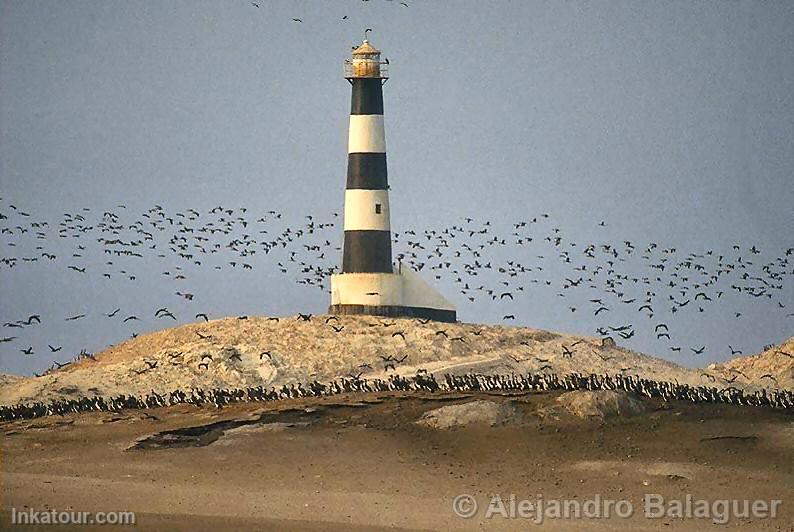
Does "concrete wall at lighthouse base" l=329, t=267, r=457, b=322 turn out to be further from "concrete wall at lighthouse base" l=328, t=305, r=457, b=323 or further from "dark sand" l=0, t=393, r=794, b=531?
"dark sand" l=0, t=393, r=794, b=531

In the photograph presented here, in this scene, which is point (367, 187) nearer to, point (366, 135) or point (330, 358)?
point (366, 135)

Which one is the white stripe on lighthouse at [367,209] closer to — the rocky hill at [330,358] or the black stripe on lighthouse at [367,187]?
the black stripe on lighthouse at [367,187]

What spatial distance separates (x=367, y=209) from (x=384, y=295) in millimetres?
3234

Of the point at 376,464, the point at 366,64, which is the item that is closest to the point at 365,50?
the point at 366,64

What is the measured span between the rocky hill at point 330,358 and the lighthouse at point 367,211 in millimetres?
1307

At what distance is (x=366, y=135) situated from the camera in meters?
62.4

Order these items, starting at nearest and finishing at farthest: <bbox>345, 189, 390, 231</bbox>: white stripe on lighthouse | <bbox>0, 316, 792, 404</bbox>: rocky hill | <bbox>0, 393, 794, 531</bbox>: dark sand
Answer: <bbox>0, 393, 794, 531</bbox>: dark sand → <bbox>0, 316, 792, 404</bbox>: rocky hill → <bbox>345, 189, 390, 231</bbox>: white stripe on lighthouse

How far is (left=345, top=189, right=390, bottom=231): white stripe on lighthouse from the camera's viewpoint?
62.3 m

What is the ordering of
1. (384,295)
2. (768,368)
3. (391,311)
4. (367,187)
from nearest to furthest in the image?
(768,368) → (367,187) → (384,295) → (391,311)

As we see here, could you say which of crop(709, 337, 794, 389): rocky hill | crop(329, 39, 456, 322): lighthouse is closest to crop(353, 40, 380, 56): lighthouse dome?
crop(329, 39, 456, 322): lighthouse

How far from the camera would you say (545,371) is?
187 ft

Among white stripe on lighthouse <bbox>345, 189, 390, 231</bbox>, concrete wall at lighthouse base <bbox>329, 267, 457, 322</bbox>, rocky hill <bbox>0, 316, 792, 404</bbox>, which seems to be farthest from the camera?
concrete wall at lighthouse base <bbox>329, 267, 457, 322</bbox>

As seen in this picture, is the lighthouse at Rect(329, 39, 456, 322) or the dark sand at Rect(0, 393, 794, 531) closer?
the dark sand at Rect(0, 393, 794, 531)

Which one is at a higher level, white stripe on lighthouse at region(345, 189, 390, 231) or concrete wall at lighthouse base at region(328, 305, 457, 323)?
white stripe on lighthouse at region(345, 189, 390, 231)
